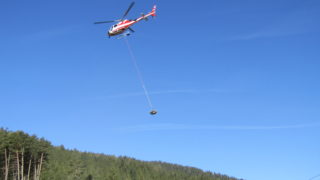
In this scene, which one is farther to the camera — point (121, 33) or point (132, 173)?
point (132, 173)

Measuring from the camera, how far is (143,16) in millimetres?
50750

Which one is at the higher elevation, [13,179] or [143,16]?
[143,16]

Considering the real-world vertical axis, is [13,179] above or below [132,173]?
below

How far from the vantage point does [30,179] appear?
9700 centimetres

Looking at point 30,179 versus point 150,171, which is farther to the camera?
point 150,171

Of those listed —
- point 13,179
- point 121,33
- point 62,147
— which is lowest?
point 13,179

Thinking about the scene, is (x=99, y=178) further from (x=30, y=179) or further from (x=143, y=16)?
(x=143, y=16)

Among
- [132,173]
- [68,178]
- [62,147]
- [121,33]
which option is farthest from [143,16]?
[62,147]

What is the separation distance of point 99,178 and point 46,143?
1597 inches


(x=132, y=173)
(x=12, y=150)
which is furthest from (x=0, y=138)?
(x=132, y=173)

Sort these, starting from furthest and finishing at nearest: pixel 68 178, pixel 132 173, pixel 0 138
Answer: pixel 132 173 < pixel 68 178 < pixel 0 138

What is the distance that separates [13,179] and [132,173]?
6954 centimetres

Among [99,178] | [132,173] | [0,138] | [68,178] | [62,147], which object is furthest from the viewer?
[62,147]

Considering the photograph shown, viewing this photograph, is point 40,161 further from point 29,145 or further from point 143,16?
point 143,16
